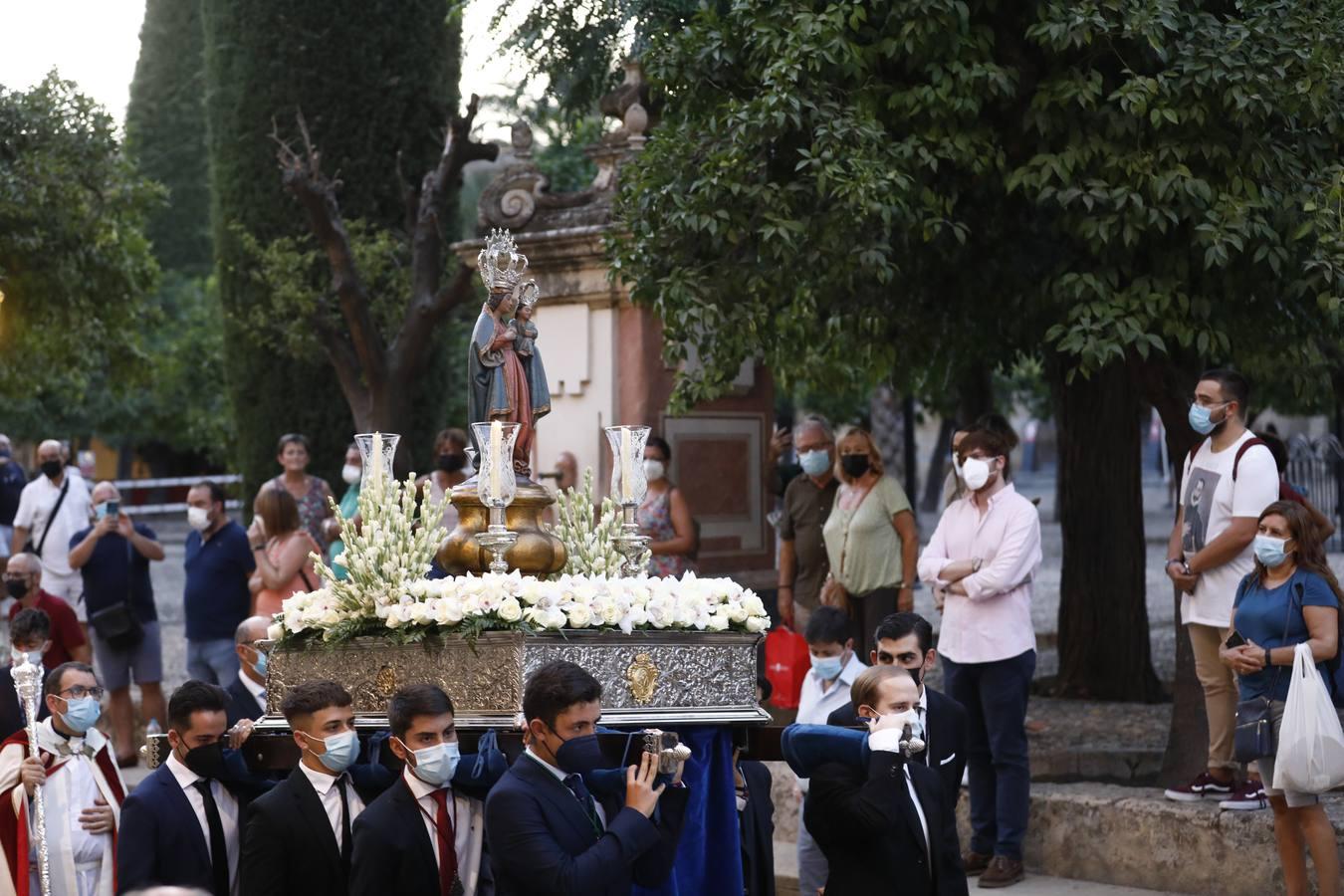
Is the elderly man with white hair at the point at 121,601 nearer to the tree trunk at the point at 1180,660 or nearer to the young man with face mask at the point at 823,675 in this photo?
the young man with face mask at the point at 823,675

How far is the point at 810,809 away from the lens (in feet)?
20.3

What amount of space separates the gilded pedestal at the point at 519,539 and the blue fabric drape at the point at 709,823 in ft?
3.09

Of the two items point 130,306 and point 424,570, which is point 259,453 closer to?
point 130,306

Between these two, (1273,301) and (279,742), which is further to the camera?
(1273,301)

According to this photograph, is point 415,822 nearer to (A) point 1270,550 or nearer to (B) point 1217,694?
(A) point 1270,550

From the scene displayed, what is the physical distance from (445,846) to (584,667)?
2.43ft

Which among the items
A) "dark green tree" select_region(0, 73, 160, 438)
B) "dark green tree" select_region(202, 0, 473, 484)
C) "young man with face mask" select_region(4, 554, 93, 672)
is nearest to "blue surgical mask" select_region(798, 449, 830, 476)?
"young man with face mask" select_region(4, 554, 93, 672)

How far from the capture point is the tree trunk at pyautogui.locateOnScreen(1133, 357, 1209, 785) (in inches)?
401

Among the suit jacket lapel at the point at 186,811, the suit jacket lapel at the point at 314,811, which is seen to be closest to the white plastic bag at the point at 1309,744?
the suit jacket lapel at the point at 314,811

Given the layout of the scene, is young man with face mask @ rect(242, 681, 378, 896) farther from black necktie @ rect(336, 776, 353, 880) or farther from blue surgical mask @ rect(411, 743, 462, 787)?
blue surgical mask @ rect(411, 743, 462, 787)

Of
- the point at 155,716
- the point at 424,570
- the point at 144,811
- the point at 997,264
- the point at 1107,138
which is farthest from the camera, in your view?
the point at 155,716

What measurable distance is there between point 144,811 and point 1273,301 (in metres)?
6.07

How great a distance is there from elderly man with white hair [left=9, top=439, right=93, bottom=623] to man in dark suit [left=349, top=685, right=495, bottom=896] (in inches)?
331

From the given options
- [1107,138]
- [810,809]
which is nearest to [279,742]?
[810,809]
